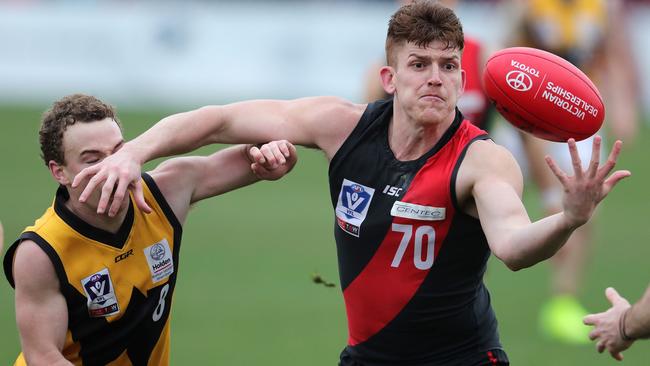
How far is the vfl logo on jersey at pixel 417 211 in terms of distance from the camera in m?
4.91

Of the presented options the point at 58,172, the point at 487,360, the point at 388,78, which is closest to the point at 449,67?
the point at 388,78

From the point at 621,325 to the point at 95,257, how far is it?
242 centimetres

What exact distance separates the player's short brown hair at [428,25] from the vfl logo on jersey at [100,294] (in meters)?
1.75

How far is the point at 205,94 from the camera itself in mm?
23688

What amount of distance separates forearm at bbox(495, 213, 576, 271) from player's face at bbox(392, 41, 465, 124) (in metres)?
0.75

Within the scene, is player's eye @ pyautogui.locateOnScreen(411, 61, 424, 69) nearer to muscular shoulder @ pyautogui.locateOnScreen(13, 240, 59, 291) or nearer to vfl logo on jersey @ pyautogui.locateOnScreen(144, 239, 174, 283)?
vfl logo on jersey @ pyautogui.locateOnScreen(144, 239, 174, 283)

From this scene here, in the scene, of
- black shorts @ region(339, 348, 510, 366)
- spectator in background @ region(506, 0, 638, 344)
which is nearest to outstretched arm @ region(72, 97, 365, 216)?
black shorts @ region(339, 348, 510, 366)

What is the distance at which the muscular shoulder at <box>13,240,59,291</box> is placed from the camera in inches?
192

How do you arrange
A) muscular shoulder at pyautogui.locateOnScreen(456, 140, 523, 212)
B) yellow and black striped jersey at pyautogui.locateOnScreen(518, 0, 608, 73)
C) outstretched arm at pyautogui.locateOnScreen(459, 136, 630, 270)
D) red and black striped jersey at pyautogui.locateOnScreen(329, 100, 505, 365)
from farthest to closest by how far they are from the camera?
yellow and black striped jersey at pyautogui.locateOnScreen(518, 0, 608, 73) → red and black striped jersey at pyautogui.locateOnScreen(329, 100, 505, 365) → muscular shoulder at pyautogui.locateOnScreen(456, 140, 523, 212) → outstretched arm at pyautogui.locateOnScreen(459, 136, 630, 270)

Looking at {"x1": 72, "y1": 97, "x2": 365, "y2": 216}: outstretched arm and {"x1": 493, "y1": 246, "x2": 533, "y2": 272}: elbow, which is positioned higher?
{"x1": 72, "y1": 97, "x2": 365, "y2": 216}: outstretched arm

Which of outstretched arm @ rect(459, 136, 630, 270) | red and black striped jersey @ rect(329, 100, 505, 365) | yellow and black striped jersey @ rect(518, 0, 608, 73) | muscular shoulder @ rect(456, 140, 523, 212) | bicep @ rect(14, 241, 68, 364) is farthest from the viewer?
yellow and black striped jersey @ rect(518, 0, 608, 73)

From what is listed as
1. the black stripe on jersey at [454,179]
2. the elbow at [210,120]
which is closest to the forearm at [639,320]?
the black stripe on jersey at [454,179]

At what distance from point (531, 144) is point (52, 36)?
619 inches

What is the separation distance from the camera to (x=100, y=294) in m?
5.07
